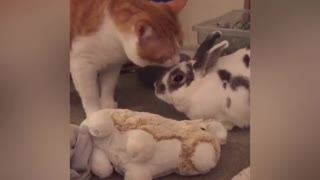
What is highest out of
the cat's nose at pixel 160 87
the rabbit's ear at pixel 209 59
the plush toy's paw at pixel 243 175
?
the rabbit's ear at pixel 209 59

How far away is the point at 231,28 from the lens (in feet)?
3.03

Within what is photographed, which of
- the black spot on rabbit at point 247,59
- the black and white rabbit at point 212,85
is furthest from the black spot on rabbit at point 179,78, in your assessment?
the black spot on rabbit at point 247,59

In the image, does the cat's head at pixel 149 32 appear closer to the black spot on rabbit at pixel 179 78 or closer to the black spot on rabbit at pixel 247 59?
the black spot on rabbit at pixel 179 78

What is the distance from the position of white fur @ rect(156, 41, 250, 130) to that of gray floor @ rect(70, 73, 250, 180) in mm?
20

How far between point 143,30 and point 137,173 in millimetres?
276

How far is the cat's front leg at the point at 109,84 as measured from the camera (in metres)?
0.95

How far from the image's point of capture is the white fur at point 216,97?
2.99 feet

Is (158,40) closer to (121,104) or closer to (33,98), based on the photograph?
(121,104)

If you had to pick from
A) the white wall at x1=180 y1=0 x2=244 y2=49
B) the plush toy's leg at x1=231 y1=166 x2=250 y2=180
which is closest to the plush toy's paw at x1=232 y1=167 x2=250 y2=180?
the plush toy's leg at x1=231 y1=166 x2=250 y2=180

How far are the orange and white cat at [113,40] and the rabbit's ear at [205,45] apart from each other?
4 cm

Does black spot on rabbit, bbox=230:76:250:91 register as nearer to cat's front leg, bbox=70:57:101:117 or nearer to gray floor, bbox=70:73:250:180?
gray floor, bbox=70:73:250:180

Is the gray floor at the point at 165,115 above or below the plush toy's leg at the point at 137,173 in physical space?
above

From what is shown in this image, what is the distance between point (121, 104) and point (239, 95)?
0.76 ft

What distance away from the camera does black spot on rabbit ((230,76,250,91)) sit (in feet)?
3.01
